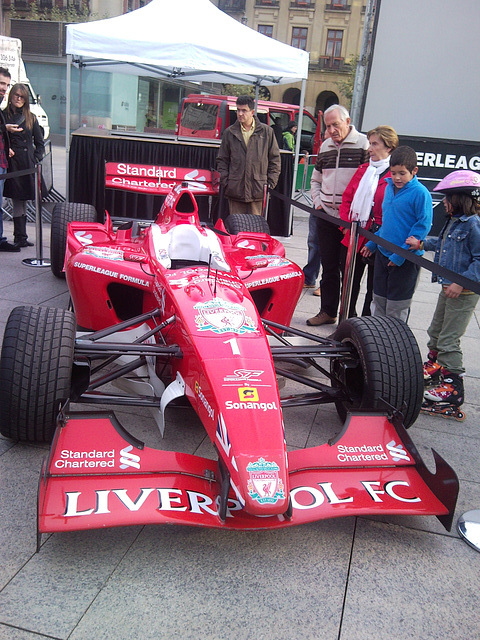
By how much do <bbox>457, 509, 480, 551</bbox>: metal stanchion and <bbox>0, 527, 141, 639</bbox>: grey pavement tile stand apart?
1.50 m

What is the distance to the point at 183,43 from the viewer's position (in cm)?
827

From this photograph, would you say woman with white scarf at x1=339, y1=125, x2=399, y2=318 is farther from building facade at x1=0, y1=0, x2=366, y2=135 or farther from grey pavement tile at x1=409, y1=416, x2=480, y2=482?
building facade at x1=0, y1=0, x2=366, y2=135

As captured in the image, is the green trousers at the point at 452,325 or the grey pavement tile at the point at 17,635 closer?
the grey pavement tile at the point at 17,635

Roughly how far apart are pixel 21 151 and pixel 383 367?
6.03 m

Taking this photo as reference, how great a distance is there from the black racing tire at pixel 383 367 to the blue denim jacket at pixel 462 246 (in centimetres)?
57

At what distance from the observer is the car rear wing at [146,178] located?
7988 mm

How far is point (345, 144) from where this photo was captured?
5328 millimetres

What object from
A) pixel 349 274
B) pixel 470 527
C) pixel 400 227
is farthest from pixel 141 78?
pixel 470 527

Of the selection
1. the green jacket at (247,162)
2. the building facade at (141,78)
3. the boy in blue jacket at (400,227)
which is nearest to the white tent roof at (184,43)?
the building facade at (141,78)

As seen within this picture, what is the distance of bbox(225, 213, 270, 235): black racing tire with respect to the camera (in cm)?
640

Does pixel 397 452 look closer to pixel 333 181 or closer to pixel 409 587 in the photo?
pixel 409 587

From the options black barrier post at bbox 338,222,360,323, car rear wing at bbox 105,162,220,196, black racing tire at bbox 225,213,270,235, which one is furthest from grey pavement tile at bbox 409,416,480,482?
car rear wing at bbox 105,162,220,196

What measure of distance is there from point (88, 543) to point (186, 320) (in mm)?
1200

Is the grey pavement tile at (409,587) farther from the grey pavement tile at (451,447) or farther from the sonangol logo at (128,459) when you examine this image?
the sonangol logo at (128,459)
